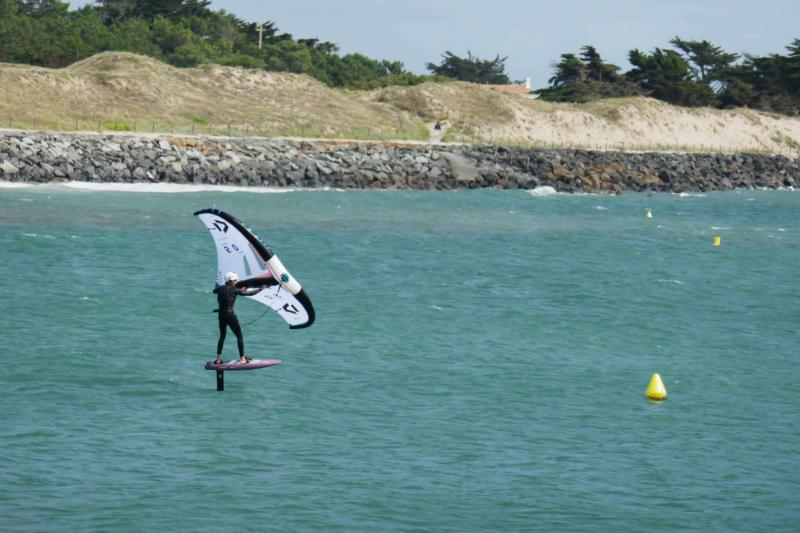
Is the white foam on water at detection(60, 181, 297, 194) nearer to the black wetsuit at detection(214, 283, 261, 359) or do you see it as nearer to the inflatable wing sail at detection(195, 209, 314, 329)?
the black wetsuit at detection(214, 283, 261, 359)

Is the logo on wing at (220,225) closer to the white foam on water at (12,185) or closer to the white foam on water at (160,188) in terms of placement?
the white foam on water at (12,185)

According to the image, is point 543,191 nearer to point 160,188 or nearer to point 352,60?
point 160,188

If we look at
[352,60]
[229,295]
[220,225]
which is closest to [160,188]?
[229,295]

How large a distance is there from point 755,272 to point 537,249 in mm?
9050

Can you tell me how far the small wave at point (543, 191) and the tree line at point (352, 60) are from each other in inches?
1839

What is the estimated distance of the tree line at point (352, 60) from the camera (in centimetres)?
12862

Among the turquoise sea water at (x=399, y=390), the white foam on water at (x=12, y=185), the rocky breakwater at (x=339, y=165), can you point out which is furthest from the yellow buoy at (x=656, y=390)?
the rocky breakwater at (x=339, y=165)

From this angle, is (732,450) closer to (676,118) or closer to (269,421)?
(269,421)

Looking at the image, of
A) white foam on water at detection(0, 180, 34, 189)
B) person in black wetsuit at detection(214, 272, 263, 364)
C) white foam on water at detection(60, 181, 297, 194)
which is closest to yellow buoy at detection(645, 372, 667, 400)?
person in black wetsuit at detection(214, 272, 263, 364)

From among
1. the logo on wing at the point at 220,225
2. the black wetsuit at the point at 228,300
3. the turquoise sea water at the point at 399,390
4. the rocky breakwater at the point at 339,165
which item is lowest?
the turquoise sea water at the point at 399,390

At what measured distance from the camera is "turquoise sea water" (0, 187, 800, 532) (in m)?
22.3

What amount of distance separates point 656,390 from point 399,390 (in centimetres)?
563

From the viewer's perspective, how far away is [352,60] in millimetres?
154000

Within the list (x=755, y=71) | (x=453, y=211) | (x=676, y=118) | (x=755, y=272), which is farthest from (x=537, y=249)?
(x=755, y=71)
